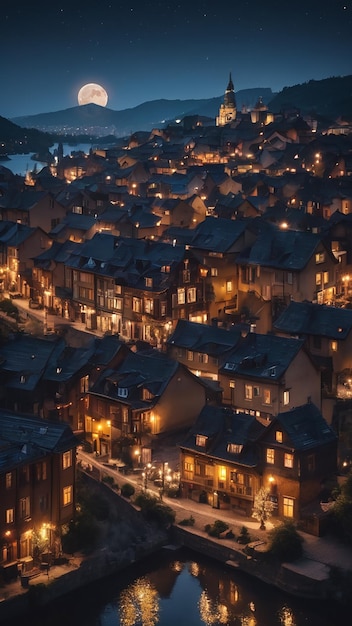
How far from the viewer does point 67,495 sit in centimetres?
3066

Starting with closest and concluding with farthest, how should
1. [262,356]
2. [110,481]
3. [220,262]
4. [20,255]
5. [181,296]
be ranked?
[110,481]
[262,356]
[181,296]
[220,262]
[20,255]

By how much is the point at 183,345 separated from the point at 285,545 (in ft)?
37.8

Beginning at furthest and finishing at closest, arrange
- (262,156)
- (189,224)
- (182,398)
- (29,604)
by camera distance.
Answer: (262,156) → (189,224) → (182,398) → (29,604)

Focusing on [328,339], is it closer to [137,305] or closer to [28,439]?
[137,305]

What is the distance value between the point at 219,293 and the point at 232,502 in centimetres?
1454

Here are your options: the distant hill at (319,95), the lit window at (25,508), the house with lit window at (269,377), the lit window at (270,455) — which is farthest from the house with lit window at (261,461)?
the distant hill at (319,95)

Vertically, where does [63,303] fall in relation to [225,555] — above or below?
above

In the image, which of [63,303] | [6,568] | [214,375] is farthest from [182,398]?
[63,303]

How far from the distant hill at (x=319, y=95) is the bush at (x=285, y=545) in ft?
353

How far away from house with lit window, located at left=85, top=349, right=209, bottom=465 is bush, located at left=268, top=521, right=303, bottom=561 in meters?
6.52

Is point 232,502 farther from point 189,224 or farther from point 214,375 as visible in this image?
point 189,224

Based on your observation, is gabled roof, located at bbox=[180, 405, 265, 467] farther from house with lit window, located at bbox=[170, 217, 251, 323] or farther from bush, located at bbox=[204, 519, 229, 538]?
house with lit window, located at bbox=[170, 217, 251, 323]

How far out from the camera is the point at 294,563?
29344 millimetres

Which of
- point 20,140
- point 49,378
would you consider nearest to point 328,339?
point 49,378
